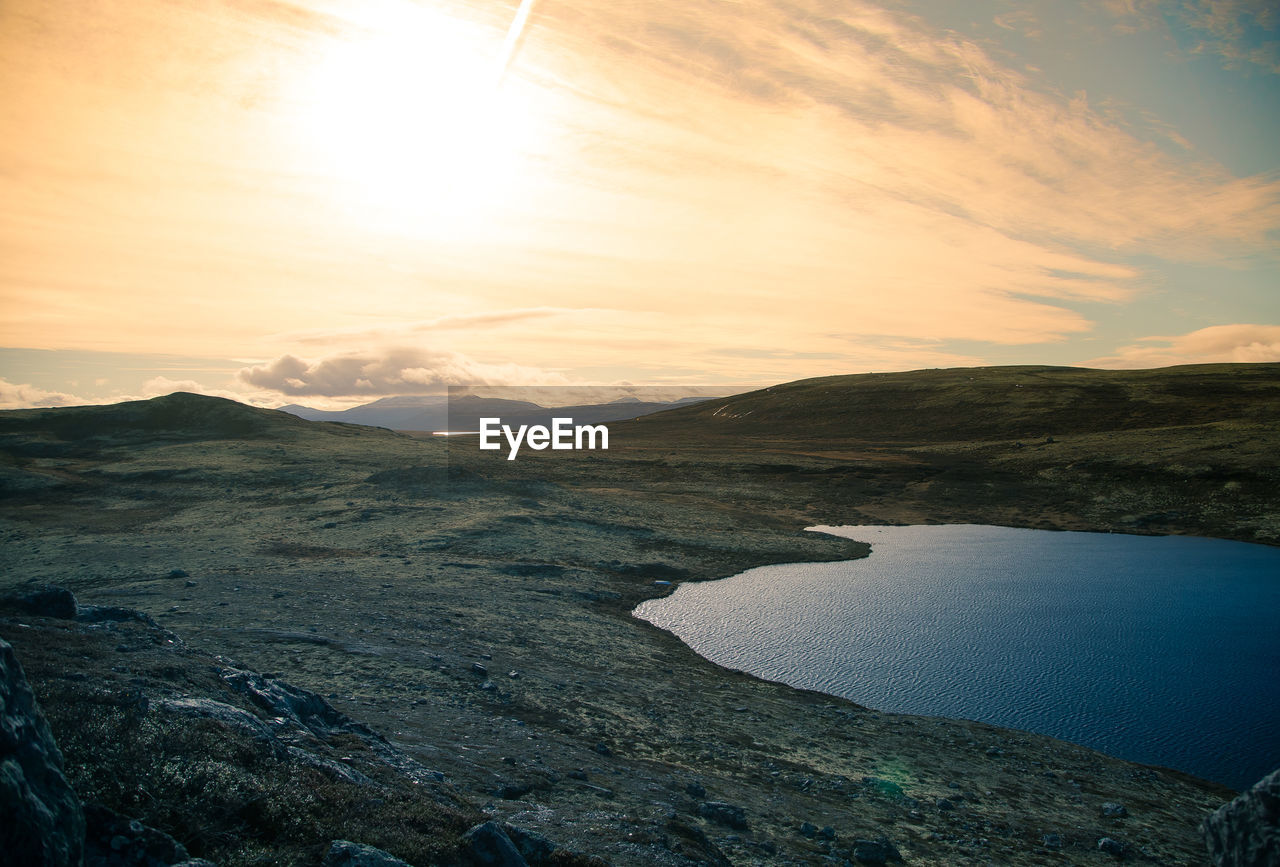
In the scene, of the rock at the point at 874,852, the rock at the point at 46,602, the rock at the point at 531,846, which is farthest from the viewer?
the rock at the point at 46,602

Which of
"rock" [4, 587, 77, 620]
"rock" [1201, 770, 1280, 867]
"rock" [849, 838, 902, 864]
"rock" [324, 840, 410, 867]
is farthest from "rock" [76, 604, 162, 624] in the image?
"rock" [1201, 770, 1280, 867]

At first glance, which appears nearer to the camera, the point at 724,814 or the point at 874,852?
the point at 874,852

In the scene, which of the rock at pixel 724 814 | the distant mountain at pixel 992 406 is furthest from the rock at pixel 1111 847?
the distant mountain at pixel 992 406

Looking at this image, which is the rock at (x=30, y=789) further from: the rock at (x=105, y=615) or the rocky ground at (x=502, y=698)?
the rock at (x=105, y=615)

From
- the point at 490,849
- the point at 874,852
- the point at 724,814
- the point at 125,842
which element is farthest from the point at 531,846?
the point at 874,852

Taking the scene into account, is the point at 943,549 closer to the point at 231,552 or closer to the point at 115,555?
the point at 231,552

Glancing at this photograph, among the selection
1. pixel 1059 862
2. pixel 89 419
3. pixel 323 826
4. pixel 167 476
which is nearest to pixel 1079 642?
pixel 1059 862

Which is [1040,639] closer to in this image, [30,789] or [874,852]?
[874,852]
